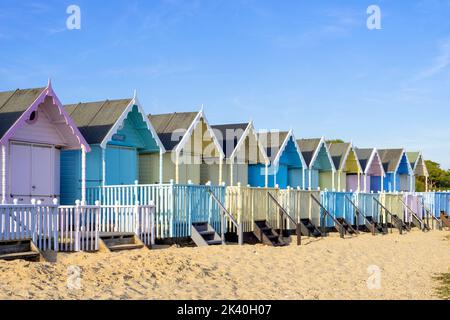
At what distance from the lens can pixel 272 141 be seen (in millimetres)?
30438

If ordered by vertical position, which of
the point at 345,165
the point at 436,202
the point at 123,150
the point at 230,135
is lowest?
the point at 436,202

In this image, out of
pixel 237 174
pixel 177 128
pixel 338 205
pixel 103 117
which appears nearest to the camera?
pixel 103 117

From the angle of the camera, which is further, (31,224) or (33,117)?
(33,117)

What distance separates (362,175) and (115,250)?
85.2 ft

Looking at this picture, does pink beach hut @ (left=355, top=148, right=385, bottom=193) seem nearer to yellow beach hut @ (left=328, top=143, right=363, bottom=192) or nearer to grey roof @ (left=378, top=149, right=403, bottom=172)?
yellow beach hut @ (left=328, top=143, right=363, bottom=192)

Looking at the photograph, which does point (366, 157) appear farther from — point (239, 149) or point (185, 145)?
point (185, 145)

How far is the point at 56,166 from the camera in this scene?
19.6m

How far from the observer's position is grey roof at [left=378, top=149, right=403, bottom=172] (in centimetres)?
4234

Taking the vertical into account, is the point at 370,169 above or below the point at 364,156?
below

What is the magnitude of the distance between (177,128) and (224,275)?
11216 mm

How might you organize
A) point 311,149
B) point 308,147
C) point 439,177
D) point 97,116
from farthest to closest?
1. point 439,177
2. point 308,147
3. point 311,149
4. point 97,116

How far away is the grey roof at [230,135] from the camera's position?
27172 millimetres

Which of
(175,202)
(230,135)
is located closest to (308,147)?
(230,135)
